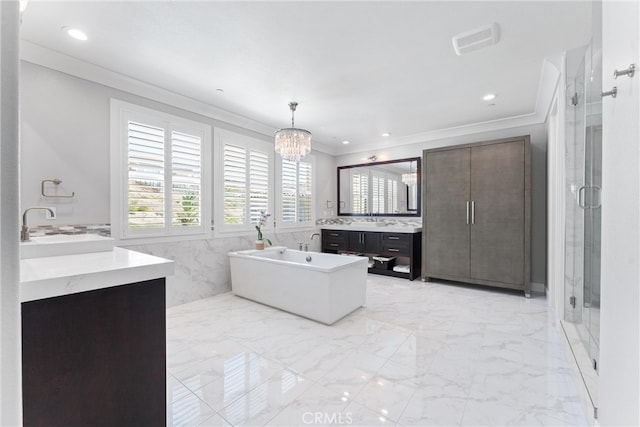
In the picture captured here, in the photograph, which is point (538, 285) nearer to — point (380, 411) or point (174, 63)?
point (380, 411)

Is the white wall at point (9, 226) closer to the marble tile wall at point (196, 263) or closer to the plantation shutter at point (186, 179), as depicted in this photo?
the marble tile wall at point (196, 263)

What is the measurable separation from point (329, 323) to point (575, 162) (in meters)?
2.68

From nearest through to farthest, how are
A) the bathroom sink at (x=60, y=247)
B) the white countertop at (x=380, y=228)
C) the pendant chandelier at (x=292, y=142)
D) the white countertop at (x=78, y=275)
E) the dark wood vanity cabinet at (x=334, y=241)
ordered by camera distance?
the white countertop at (x=78, y=275) → the bathroom sink at (x=60, y=247) → the pendant chandelier at (x=292, y=142) → the white countertop at (x=380, y=228) → the dark wood vanity cabinet at (x=334, y=241)

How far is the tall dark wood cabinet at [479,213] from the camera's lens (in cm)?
368

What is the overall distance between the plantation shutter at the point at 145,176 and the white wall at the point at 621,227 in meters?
3.61

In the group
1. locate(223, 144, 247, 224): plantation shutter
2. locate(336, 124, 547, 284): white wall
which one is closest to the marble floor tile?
locate(336, 124, 547, 284): white wall

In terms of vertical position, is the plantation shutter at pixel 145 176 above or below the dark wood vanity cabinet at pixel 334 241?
above

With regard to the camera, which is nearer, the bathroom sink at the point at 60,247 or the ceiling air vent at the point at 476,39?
the bathroom sink at the point at 60,247

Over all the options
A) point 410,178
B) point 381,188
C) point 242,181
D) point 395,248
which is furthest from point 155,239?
point 410,178

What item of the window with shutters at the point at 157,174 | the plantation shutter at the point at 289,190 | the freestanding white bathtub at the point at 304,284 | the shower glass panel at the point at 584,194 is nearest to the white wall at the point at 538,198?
the shower glass panel at the point at 584,194

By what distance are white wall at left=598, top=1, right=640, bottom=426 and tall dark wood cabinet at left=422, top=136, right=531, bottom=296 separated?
8.87 feet

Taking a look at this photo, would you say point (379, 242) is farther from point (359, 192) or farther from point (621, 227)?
point (621, 227)

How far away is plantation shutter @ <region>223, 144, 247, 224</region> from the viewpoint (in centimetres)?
393

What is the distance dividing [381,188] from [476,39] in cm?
334
